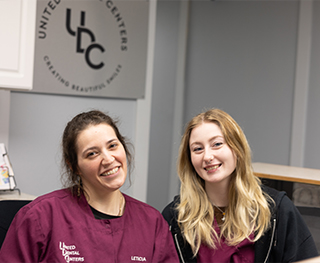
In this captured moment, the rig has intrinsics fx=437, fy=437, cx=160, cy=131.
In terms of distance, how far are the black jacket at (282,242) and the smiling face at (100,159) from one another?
1.37 feet

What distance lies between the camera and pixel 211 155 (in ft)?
5.64

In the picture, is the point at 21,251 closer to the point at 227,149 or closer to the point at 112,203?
the point at 112,203

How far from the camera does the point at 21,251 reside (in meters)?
1.34

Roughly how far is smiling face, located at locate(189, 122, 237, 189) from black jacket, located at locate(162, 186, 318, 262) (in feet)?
0.83

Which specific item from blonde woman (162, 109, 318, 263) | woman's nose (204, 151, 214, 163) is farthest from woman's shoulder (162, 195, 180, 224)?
woman's nose (204, 151, 214, 163)

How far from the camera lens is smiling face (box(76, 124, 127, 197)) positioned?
1504 mm

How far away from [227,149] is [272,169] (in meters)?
0.83

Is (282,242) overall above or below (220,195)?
below

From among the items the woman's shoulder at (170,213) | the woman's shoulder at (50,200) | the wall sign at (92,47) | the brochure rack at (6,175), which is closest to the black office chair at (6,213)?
the woman's shoulder at (50,200)

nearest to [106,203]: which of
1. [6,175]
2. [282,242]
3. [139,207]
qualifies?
[139,207]

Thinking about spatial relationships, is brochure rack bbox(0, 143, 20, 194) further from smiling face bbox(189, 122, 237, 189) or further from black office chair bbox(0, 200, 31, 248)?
smiling face bbox(189, 122, 237, 189)

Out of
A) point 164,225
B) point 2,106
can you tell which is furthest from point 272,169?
point 2,106

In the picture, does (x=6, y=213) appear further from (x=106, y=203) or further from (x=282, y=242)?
(x=282, y=242)

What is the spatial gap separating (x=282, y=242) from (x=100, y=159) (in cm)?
79
